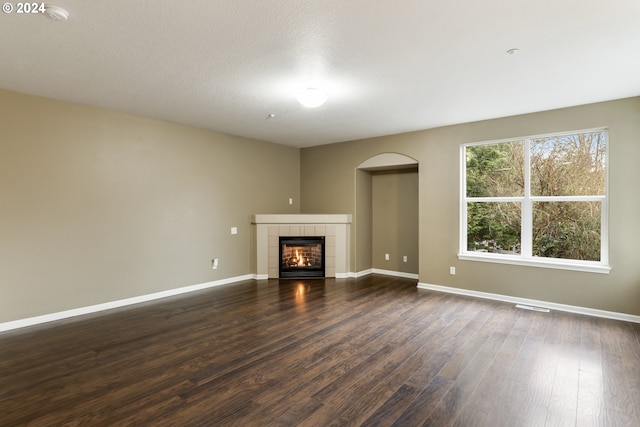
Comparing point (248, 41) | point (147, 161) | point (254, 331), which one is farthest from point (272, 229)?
point (248, 41)

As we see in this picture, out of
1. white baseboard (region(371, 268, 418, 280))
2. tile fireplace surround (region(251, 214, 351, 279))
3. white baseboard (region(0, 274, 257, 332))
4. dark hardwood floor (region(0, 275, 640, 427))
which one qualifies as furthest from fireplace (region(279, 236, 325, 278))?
dark hardwood floor (region(0, 275, 640, 427))

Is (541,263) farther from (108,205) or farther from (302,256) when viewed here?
(108,205)

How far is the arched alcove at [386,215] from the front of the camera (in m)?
6.22

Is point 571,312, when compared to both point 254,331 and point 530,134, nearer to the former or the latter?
point 530,134

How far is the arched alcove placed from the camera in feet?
20.4

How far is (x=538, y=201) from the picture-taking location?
178 inches

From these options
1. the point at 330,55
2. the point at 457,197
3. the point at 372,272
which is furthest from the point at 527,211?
the point at 330,55

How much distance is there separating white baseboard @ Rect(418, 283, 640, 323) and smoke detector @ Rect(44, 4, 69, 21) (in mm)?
5431

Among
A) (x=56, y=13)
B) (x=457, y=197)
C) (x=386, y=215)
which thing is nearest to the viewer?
(x=56, y=13)

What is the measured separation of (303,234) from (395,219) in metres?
1.88

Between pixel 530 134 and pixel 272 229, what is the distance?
444cm

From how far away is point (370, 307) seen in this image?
4395 mm

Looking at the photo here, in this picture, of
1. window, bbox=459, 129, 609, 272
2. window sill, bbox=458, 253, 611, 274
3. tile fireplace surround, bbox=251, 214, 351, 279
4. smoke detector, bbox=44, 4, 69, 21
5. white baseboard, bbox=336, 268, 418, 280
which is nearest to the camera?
smoke detector, bbox=44, 4, 69, 21

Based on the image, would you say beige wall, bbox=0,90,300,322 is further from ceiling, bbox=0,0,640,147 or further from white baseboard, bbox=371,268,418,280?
white baseboard, bbox=371,268,418,280
